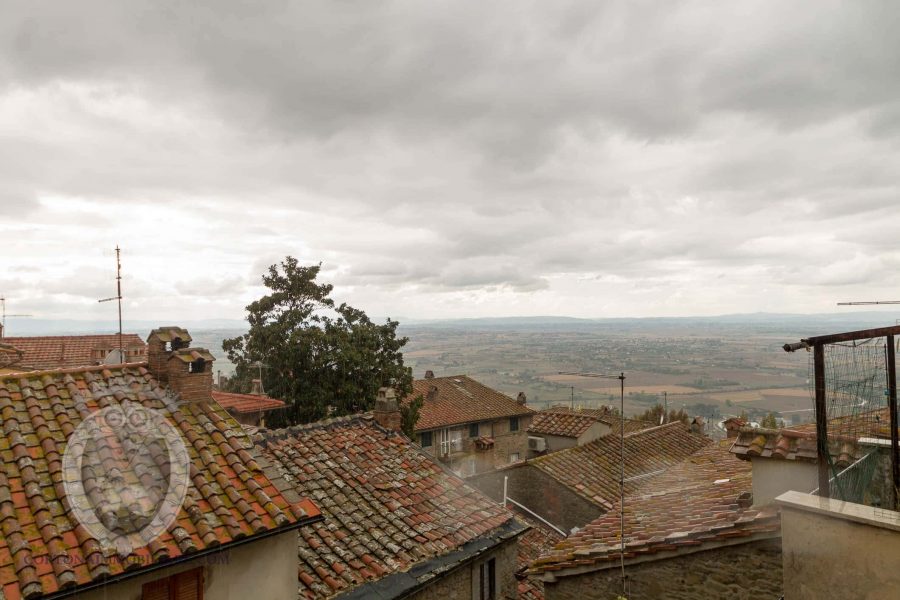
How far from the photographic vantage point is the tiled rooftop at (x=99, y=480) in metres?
5.48

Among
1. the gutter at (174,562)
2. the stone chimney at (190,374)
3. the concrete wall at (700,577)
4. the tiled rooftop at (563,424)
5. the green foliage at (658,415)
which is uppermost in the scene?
the stone chimney at (190,374)

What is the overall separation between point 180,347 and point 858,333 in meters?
9.51

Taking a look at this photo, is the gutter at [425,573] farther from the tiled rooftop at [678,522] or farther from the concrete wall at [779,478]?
the concrete wall at [779,478]

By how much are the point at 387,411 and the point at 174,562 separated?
8163mm

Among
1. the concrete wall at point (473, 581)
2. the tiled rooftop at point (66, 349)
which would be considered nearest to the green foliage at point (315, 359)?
the tiled rooftop at point (66, 349)

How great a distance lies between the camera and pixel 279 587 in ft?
23.6

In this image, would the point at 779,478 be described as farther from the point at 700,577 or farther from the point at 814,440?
the point at 700,577

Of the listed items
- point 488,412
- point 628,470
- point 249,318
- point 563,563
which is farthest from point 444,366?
point 563,563

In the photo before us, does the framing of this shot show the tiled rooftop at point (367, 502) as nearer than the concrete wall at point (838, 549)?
No

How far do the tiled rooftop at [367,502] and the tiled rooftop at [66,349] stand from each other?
1893cm

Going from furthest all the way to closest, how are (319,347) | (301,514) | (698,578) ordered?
(319,347), (698,578), (301,514)

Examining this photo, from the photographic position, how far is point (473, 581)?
10352 millimetres

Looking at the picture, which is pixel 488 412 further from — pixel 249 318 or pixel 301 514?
pixel 301 514

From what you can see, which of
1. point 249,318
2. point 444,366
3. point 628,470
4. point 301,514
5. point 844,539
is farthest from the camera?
point 444,366
